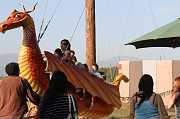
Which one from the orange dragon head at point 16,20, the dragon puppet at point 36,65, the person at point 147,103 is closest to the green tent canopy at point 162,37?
the dragon puppet at point 36,65

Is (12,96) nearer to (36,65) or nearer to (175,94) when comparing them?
(175,94)

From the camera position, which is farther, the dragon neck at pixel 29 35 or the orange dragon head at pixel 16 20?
the dragon neck at pixel 29 35

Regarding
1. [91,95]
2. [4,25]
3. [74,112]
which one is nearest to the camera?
[74,112]

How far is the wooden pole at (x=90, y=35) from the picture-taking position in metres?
16.9

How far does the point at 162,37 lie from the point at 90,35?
22.0ft

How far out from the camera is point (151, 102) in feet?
25.8

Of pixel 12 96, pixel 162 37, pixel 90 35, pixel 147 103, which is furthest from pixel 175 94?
pixel 90 35

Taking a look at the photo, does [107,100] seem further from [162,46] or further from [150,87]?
[150,87]

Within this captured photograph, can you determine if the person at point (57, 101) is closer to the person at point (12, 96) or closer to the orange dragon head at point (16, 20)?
the person at point (12, 96)

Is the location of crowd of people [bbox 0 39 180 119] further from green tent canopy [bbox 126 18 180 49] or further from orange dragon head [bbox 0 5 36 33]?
orange dragon head [bbox 0 5 36 33]

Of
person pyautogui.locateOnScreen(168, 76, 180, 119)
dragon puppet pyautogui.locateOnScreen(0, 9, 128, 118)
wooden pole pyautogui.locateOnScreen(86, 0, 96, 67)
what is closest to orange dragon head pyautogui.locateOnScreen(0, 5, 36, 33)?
dragon puppet pyautogui.locateOnScreen(0, 9, 128, 118)

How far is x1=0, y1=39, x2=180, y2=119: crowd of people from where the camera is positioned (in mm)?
7332

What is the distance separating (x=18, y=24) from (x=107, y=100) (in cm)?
262

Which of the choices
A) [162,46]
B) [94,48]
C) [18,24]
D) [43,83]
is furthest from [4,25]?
[94,48]
